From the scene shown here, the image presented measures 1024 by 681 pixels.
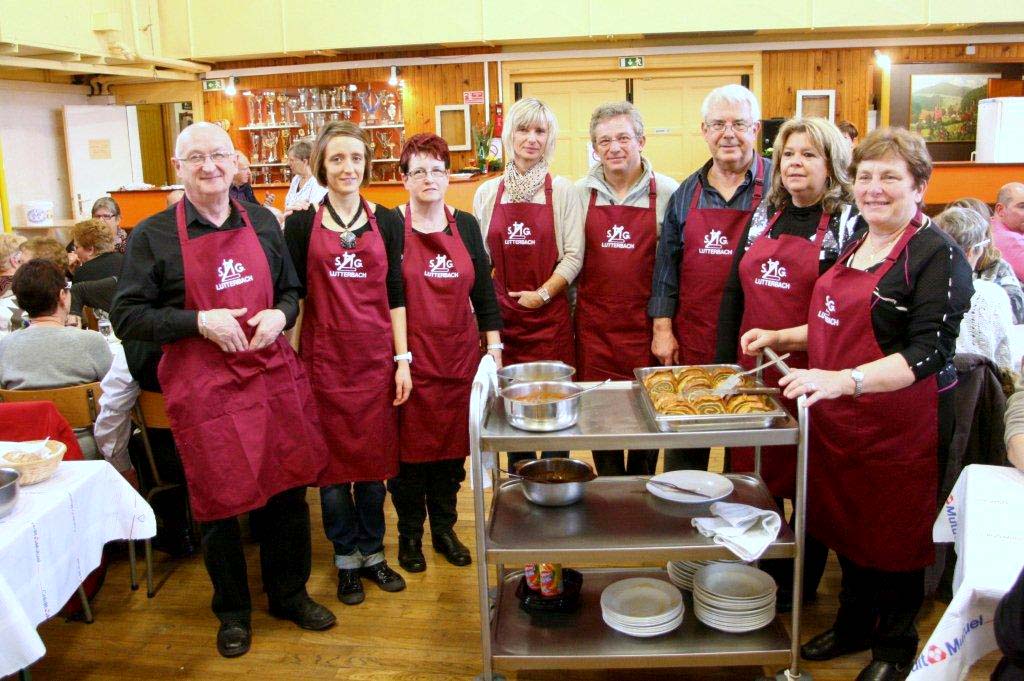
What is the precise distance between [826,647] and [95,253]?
426cm

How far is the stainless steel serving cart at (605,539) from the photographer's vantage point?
7.15 feet

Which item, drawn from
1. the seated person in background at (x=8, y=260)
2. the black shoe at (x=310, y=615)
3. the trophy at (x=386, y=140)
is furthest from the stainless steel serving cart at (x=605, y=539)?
the trophy at (x=386, y=140)

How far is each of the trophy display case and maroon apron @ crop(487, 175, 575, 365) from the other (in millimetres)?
6032

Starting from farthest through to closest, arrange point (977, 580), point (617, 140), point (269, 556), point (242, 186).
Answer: point (242, 186) → point (617, 140) → point (269, 556) → point (977, 580)

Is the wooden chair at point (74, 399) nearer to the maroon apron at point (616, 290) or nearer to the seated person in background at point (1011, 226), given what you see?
the maroon apron at point (616, 290)

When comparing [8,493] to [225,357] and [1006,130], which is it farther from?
[1006,130]

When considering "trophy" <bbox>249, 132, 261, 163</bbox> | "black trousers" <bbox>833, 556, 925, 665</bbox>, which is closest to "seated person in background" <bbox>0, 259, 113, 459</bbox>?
"black trousers" <bbox>833, 556, 925, 665</bbox>

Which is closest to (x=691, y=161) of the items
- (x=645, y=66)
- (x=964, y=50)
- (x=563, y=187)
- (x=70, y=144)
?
(x=645, y=66)

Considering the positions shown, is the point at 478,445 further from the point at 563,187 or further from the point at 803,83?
the point at 803,83

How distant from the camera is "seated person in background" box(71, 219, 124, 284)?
462cm

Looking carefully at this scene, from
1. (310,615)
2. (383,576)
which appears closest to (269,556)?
(310,615)

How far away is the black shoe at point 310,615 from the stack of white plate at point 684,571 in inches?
47.6

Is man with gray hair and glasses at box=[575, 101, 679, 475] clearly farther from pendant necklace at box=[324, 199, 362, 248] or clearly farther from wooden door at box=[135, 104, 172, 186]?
wooden door at box=[135, 104, 172, 186]

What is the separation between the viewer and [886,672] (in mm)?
2396
